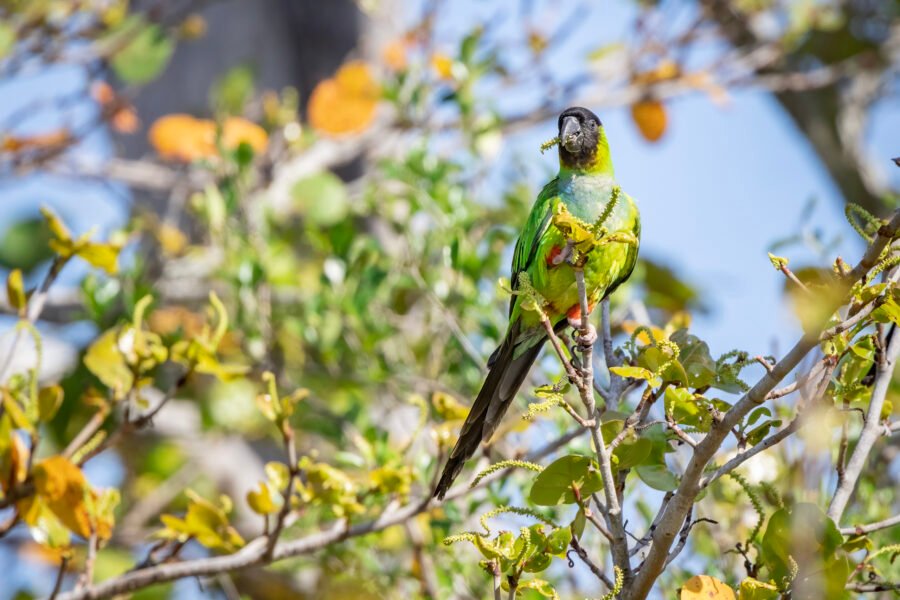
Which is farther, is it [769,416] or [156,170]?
[156,170]

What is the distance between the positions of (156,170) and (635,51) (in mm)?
2251

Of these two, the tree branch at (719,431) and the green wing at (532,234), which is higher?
the green wing at (532,234)

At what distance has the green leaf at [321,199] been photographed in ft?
11.7

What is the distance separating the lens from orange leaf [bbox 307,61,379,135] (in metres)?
4.34

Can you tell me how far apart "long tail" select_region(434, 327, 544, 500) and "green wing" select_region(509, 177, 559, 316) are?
14cm

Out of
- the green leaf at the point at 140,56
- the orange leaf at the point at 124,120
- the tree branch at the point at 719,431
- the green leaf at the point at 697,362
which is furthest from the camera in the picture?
the orange leaf at the point at 124,120

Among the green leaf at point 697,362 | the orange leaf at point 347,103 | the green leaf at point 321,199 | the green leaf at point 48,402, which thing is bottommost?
the green leaf at point 48,402

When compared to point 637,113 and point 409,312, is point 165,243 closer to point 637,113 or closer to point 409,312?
point 409,312

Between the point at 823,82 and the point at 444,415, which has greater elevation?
the point at 823,82

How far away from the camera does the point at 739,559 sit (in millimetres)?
2447

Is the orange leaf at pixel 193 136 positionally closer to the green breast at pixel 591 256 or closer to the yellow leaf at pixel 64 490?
the green breast at pixel 591 256

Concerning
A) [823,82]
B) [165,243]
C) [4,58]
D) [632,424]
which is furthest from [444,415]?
[823,82]

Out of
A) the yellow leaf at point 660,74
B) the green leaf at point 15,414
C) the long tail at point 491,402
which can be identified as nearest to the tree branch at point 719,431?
the long tail at point 491,402

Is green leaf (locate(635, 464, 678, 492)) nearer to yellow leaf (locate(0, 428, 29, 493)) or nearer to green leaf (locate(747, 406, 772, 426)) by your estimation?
green leaf (locate(747, 406, 772, 426))
